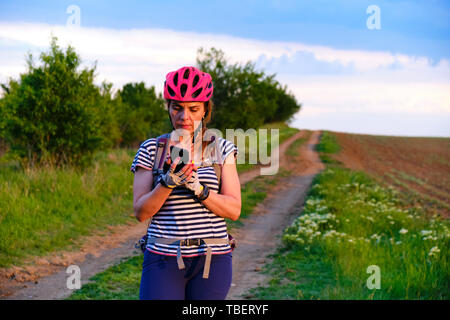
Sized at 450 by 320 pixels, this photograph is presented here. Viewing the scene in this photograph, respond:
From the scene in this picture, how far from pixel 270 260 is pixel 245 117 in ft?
62.7

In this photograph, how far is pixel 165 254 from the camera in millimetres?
2379

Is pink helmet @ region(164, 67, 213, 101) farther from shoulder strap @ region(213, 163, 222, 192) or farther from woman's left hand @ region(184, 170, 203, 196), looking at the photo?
woman's left hand @ region(184, 170, 203, 196)

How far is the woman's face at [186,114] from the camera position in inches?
99.0

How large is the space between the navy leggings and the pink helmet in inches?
36.9

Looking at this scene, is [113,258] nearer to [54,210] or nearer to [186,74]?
[54,210]

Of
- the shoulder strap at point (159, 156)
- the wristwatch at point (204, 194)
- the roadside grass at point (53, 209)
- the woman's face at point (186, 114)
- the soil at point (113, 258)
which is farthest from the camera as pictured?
the roadside grass at point (53, 209)

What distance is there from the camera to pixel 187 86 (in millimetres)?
2533

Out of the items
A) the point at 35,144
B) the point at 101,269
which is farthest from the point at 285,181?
the point at 101,269

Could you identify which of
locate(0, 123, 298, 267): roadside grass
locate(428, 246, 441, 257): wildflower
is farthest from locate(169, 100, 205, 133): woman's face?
locate(0, 123, 298, 267): roadside grass

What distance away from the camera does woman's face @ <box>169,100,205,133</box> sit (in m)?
2.51

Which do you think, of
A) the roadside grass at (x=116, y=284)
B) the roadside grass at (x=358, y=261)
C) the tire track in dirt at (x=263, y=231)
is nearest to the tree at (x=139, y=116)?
the tire track in dirt at (x=263, y=231)

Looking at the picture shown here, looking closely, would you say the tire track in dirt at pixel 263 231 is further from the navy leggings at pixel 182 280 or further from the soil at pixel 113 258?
the navy leggings at pixel 182 280

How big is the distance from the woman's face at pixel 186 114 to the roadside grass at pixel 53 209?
5.02 meters
